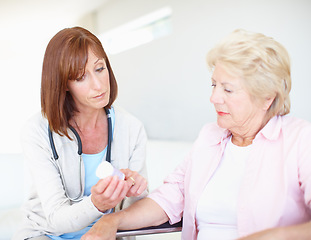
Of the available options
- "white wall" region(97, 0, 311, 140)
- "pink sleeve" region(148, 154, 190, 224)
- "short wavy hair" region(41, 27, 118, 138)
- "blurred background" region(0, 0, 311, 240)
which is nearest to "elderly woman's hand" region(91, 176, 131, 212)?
"pink sleeve" region(148, 154, 190, 224)

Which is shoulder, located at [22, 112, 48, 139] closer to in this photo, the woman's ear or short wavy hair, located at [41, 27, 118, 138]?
short wavy hair, located at [41, 27, 118, 138]

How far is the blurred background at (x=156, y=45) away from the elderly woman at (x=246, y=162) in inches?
59.2

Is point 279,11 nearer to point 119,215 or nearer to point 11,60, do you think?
point 119,215

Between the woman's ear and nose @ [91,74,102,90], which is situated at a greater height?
nose @ [91,74,102,90]

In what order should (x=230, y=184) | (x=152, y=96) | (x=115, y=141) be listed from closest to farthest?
(x=230, y=184) < (x=115, y=141) < (x=152, y=96)

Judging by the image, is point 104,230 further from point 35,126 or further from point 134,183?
point 35,126

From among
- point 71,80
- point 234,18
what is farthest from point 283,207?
point 234,18

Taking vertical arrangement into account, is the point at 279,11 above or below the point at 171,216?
above

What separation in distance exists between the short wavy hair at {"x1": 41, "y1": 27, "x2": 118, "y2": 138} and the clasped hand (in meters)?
0.38

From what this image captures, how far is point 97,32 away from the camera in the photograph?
5711 mm

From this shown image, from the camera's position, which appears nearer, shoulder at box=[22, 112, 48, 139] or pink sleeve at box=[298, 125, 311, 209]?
pink sleeve at box=[298, 125, 311, 209]

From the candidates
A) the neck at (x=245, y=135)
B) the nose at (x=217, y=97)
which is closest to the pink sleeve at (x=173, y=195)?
the neck at (x=245, y=135)

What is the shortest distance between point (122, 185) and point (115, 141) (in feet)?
1.54

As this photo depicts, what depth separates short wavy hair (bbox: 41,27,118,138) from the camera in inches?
53.1
